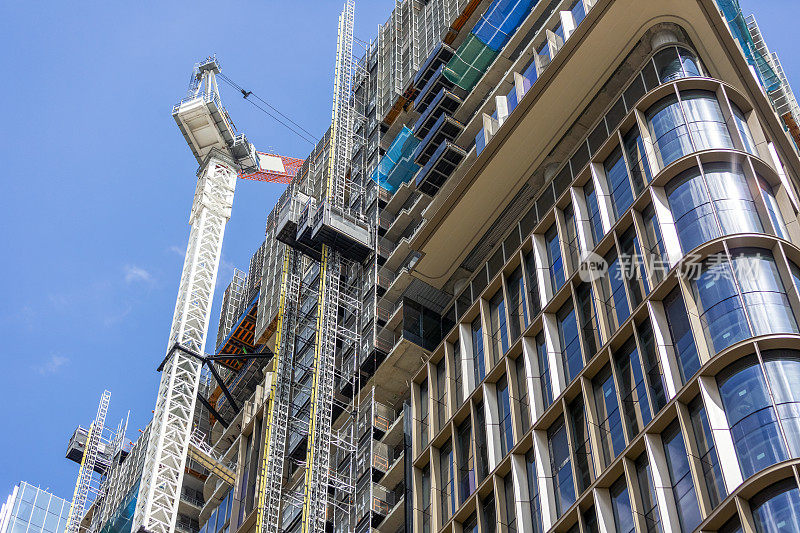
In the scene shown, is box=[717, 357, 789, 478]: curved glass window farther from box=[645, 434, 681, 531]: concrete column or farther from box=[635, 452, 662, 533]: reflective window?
box=[635, 452, 662, 533]: reflective window

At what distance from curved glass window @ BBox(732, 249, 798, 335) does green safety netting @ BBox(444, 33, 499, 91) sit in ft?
127

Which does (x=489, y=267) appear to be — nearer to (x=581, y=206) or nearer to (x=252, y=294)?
(x=581, y=206)

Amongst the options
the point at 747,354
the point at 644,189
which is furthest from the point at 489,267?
the point at 747,354

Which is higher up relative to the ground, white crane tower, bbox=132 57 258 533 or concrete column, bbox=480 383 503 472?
white crane tower, bbox=132 57 258 533

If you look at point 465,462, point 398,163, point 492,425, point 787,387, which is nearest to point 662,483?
point 787,387

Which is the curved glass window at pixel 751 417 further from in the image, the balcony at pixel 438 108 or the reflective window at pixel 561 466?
the balcony at pixel 438 108

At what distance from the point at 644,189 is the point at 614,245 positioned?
2.93 meters

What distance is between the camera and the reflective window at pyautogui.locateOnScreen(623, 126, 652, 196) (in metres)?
53.4

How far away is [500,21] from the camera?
261 ft

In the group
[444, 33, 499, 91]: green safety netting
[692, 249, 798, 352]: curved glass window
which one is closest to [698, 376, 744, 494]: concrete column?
[692, 249, 798, 352]: curved glass window

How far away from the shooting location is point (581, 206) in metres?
57.4

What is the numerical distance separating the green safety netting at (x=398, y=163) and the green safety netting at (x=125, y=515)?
117 ft

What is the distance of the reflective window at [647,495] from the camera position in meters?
41.6

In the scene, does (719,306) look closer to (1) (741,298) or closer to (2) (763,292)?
(1) (741,298)
